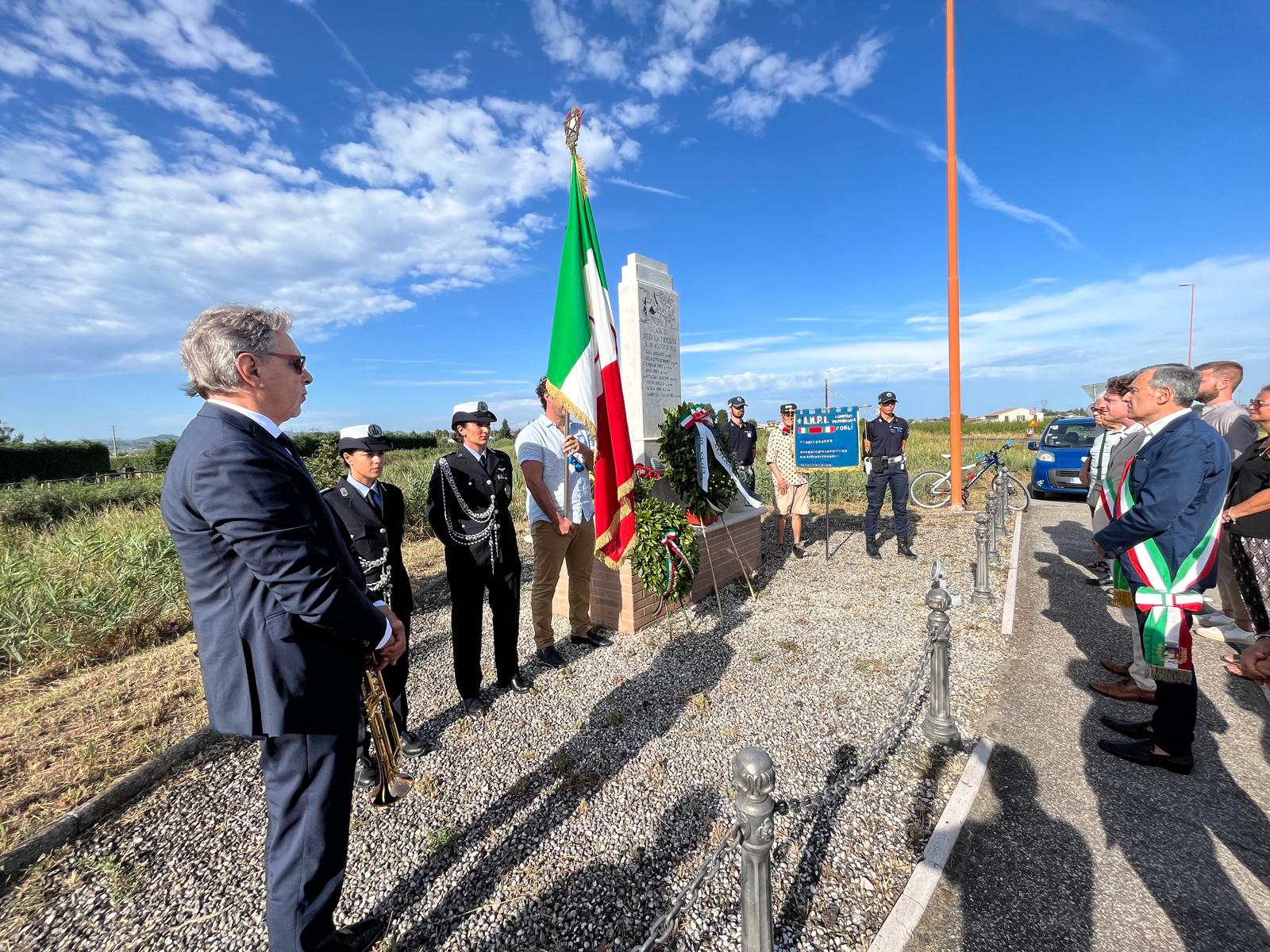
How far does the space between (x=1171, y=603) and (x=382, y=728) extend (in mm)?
4109

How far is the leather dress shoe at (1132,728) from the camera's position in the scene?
3.16m

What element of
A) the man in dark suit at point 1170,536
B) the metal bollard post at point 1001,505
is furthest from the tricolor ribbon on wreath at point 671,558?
the metal bollard post at point 1001,505

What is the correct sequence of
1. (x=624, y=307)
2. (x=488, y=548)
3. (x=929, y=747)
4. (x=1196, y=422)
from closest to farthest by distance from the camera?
(x=1196, y=422), (x=929, y=747), (x=488, y=548), (x=624, y=307)

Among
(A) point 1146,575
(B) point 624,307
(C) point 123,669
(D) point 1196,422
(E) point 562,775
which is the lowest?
(E) point 562,775

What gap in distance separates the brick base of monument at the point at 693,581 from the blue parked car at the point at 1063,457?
987 centimetres

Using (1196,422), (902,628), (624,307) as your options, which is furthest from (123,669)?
(1196,422)

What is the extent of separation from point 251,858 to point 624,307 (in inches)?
195

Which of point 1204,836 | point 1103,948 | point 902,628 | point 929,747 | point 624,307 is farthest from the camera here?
point 624,307

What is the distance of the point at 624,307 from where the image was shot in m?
5.44

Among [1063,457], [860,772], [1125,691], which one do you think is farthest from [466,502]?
[1063,457]

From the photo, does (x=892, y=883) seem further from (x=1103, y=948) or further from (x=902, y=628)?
(x=902, y=628)

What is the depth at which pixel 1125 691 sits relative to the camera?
3.68 m

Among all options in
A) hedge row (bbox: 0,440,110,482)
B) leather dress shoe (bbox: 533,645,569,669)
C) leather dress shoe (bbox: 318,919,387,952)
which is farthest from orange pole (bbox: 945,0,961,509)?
hedge row (bbox: 0,440,110,482)

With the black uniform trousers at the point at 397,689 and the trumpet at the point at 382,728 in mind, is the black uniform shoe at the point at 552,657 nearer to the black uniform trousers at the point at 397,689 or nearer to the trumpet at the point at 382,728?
the black uniform trousers at the point at 397,689
